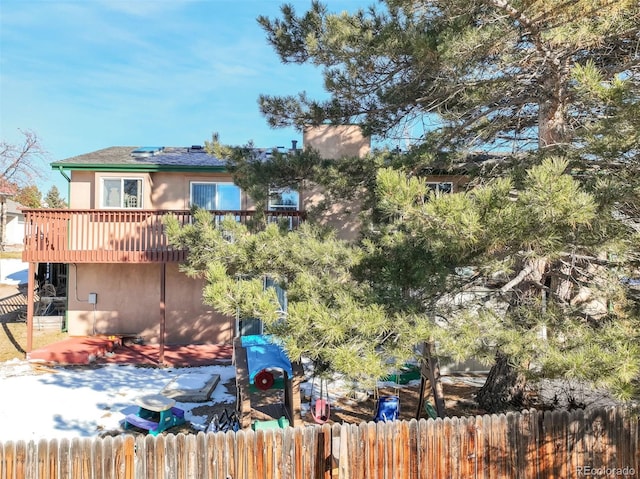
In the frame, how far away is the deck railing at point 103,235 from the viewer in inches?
412

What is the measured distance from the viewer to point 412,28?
5.33 metres

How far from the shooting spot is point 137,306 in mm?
12094

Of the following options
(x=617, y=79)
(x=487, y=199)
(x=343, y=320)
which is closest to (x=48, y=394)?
(x=343, y=320)

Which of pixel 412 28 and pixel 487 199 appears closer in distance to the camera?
pixel 487 199

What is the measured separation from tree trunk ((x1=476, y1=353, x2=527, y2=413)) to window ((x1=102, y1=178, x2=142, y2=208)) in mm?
10554

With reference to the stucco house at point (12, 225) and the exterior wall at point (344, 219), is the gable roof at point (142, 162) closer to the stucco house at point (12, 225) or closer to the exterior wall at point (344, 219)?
the exterior wall at point (344, 219)

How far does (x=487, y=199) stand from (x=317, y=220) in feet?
13.2

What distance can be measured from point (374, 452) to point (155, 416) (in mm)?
4267

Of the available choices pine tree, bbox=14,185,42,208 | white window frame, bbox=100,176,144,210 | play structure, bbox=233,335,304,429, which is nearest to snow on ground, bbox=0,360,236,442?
play structure, bbox=233,335,304,429

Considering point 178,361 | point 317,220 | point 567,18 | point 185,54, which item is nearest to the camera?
point 567,18

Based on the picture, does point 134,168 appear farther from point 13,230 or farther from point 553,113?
point 13,230

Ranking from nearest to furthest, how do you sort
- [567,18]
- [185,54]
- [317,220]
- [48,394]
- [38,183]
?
[567,18]
[317,220]
[48,394]
[185,54]
[38,183]

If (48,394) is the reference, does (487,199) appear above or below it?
above

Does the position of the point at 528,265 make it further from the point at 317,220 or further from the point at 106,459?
the point at 106,459
